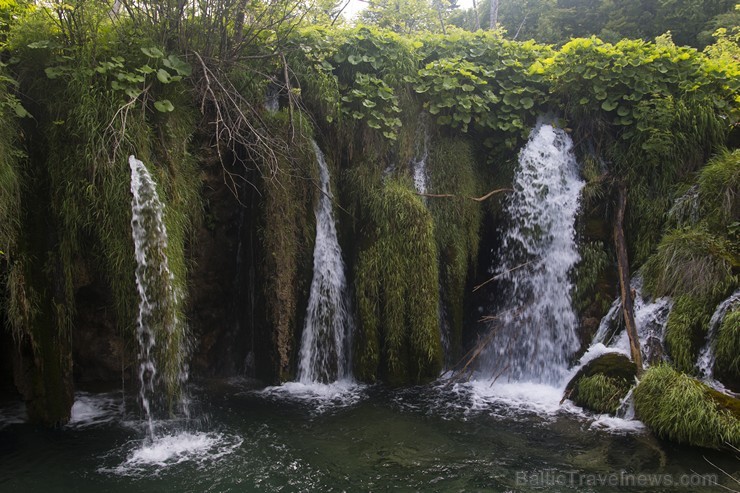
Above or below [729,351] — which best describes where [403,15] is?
above

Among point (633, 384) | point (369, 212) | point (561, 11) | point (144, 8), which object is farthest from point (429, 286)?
point (561, 11)

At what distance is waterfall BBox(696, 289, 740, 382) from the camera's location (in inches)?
215

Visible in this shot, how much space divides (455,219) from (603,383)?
2930 mm

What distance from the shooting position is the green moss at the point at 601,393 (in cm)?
568

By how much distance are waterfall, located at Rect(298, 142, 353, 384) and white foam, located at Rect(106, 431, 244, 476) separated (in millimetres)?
1806

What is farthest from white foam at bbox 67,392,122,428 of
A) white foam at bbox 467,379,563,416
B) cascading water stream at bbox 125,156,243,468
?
white foam at bbox 467,379,563,416

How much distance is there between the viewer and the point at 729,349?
208 inches

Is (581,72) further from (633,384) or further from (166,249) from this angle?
(166,249)

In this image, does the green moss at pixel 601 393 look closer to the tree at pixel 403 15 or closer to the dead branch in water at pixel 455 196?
the dead branch in water at pixel 455 196

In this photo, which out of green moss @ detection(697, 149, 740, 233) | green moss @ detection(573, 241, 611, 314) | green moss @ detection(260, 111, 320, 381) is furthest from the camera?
green moss @ detection(573, 241, 611, 314)

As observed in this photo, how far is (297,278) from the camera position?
6.92 m

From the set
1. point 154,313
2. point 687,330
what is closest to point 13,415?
point 154,313

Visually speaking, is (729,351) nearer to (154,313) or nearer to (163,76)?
(154,313)

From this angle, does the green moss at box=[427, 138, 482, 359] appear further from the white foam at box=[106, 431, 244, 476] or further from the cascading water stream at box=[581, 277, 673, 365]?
the white foam at box=[106, 431, 244, 476]
